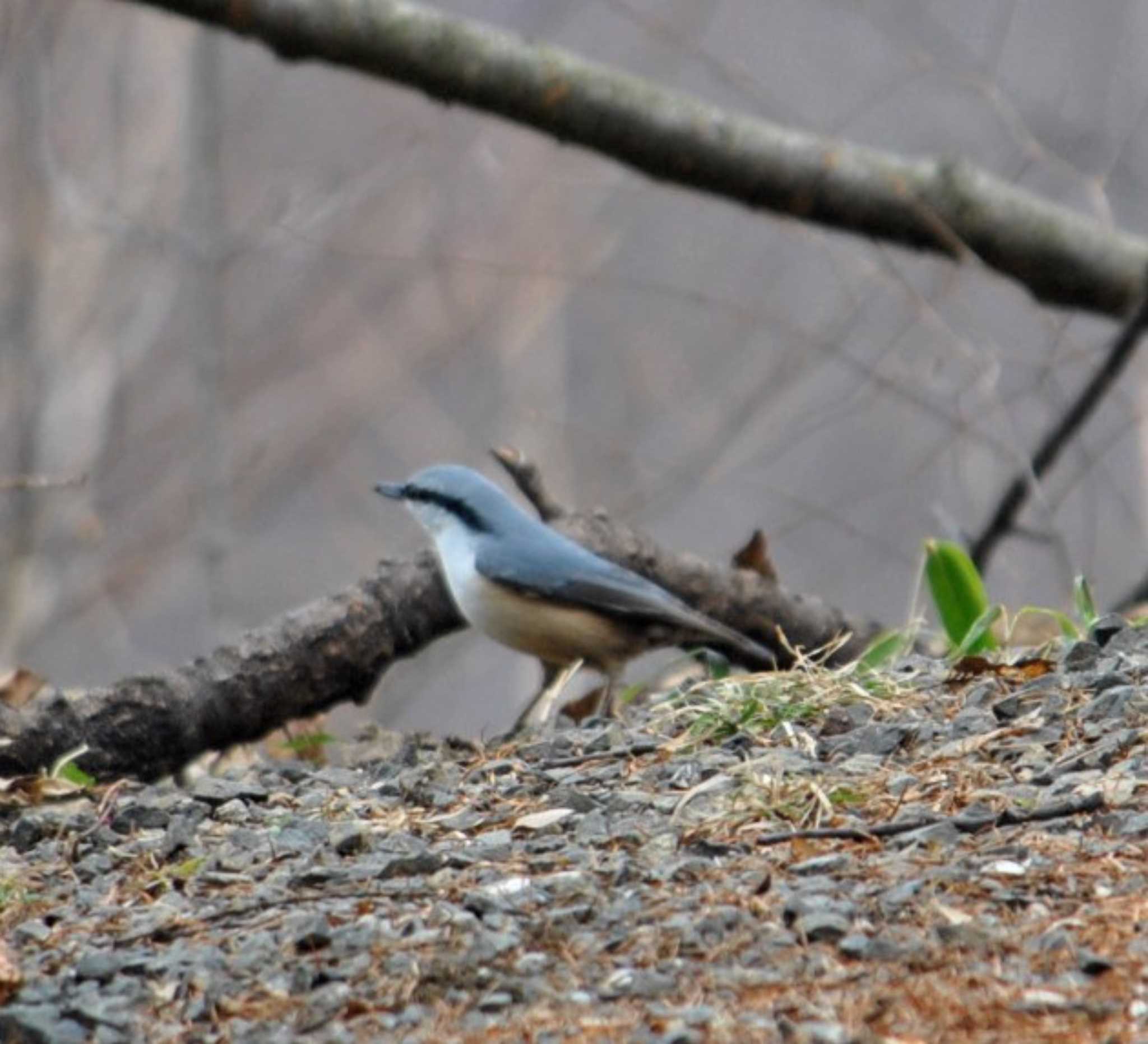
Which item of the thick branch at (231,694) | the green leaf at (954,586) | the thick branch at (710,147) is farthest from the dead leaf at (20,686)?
the green leaf at (954,586)

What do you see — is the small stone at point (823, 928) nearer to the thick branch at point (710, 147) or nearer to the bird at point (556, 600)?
the bird at point (556, 600)

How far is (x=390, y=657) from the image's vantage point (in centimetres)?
463

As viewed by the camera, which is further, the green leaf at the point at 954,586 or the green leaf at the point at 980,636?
the green leaf at the point at 954,586

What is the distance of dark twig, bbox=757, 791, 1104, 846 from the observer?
289 centimetres

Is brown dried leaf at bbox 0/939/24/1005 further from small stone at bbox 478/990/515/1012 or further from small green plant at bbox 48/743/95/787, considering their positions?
small green plant at bbox 48/743/95/787

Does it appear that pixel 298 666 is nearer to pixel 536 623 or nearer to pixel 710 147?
pixel 536 623

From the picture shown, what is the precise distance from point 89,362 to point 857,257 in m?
4.76

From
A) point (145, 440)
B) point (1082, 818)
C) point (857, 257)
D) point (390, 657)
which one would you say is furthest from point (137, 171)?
point (1082, 818)

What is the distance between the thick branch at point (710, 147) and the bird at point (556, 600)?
1.09m

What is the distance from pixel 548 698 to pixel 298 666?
2.29ft

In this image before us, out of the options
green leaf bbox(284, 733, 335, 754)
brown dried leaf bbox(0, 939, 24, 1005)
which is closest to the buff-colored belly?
green leaf bbox(284, 733, 335, 754)

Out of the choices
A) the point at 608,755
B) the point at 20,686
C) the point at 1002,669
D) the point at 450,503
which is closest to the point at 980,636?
the point at 1002,669

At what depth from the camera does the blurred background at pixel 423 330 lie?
8.84m

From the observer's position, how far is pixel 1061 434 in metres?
5.66
